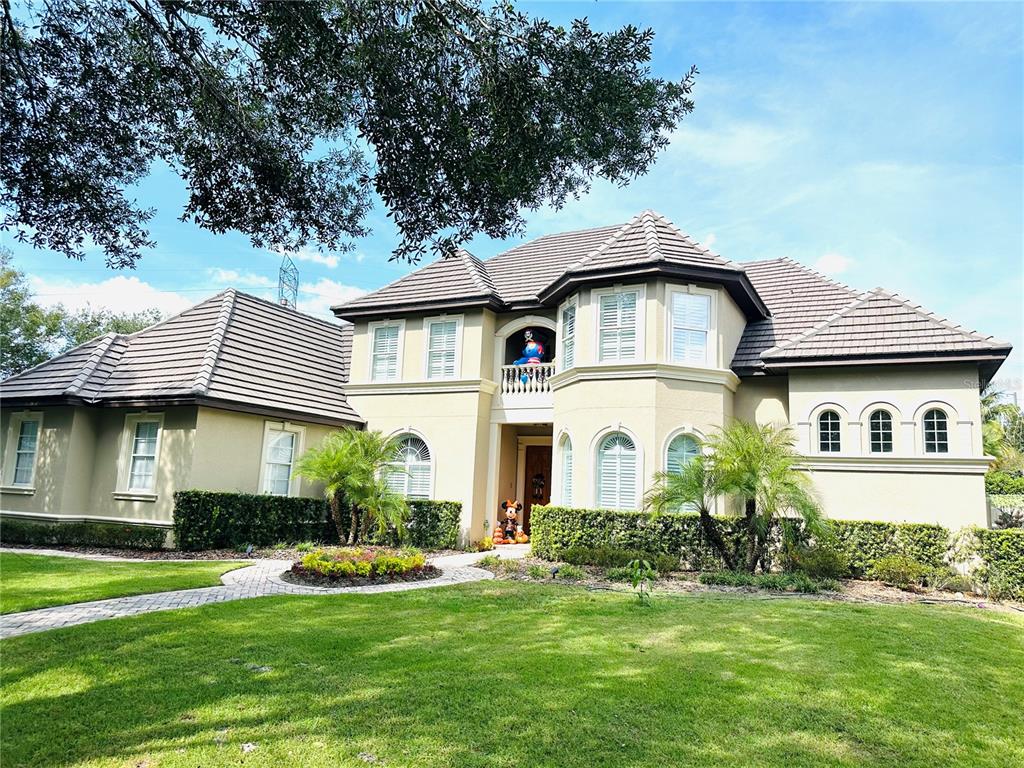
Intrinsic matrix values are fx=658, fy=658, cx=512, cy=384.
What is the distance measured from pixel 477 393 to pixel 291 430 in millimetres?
5460

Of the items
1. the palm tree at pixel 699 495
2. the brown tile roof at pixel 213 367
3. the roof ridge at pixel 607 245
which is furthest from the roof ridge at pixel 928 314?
the brown tile roof at pixel 213 367

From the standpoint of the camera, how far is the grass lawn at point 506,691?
4.68 metres

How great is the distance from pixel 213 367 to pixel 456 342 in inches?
269

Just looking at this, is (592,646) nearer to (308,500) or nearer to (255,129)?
(255,129)

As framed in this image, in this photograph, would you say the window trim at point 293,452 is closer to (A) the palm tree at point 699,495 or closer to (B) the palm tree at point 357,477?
(B) the palm tree at point 357,477

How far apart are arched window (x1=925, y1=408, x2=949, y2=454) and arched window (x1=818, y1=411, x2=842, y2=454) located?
1879 mm

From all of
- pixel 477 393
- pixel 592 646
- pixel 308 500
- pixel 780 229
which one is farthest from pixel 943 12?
pixel 308 500

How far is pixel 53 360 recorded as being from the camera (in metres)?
18.5

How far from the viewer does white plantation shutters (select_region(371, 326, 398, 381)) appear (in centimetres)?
2100

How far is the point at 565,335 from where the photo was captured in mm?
18484

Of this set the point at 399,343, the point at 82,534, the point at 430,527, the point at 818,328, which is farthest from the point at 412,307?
the point at 818,328

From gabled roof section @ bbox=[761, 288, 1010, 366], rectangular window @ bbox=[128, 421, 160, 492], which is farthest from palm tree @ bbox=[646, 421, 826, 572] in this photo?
rectangular window @ bbox=[128, 421, 160, 492]

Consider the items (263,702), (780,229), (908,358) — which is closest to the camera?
(263,702)

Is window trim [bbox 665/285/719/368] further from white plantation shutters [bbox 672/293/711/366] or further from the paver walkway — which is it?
the paver walkway
